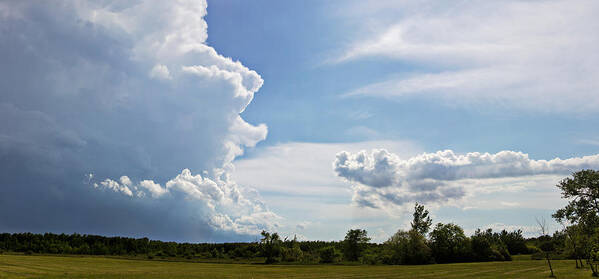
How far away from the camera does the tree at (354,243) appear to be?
109 metres

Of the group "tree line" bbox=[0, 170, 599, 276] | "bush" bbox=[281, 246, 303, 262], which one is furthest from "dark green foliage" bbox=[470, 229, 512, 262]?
"bush" bbox=[281, 246, 303, 262]

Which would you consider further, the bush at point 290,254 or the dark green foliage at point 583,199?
the bush at point 290,254

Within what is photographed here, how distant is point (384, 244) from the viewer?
3834 inches

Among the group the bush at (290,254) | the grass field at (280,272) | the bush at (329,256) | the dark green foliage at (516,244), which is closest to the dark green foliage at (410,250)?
the bush at (329,256)

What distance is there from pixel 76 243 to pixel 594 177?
602 feet

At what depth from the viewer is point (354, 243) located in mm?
109125

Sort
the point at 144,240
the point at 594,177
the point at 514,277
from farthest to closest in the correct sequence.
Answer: the point at 144,240, the point at 594,177, the point at 514,277

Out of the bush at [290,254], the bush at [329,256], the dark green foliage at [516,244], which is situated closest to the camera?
the bush at [329,256]

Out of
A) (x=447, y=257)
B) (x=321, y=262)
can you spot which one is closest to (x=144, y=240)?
(x=321, y=262)

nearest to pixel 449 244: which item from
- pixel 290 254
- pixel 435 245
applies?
pixel 435 245

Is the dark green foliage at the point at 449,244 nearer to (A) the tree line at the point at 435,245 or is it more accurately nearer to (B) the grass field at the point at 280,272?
(A) the tree line at the point at 435,245

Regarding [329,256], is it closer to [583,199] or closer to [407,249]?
[407,249]

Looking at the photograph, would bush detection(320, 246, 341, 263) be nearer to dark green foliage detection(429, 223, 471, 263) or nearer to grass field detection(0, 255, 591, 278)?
dark green foliage detection(429, 223, 471, 263)

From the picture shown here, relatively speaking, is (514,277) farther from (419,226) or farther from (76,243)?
(76,243)
